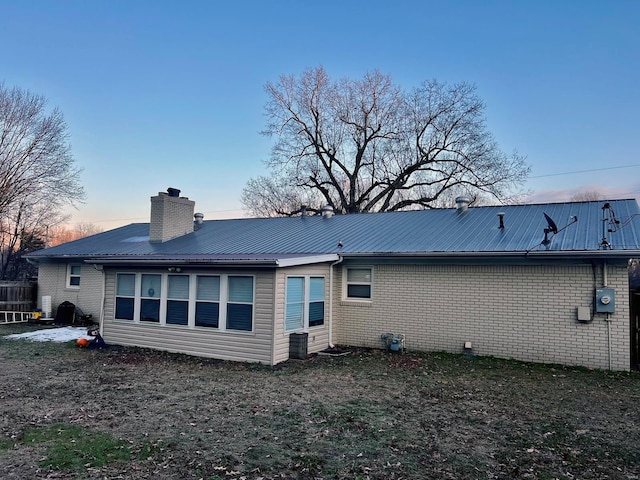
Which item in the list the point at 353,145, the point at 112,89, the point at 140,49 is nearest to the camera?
the point at 140,49

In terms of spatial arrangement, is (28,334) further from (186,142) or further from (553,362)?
(553,362)

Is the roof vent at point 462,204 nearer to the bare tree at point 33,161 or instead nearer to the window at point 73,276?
the window at point 73,276

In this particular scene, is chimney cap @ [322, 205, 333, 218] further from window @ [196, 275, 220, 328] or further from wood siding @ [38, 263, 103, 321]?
wood siding @ [38, 263, 103, 321]

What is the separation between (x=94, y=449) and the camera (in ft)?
15.7

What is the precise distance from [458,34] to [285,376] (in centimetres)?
1297

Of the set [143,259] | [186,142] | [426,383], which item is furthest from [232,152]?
[426,383]

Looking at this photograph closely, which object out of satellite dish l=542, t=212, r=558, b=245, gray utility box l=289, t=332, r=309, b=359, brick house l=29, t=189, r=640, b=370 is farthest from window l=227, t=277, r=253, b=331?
satellite dish l=542, t=212, r=558, b=245

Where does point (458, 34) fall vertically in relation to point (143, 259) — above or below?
above

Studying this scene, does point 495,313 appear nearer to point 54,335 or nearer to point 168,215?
point 168,215

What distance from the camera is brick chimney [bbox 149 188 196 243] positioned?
52.1ft

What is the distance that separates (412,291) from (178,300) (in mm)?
5885

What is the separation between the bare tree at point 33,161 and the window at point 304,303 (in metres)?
22.4

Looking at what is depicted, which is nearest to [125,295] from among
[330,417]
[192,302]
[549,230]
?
[192,302]

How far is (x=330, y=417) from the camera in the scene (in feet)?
19.9
